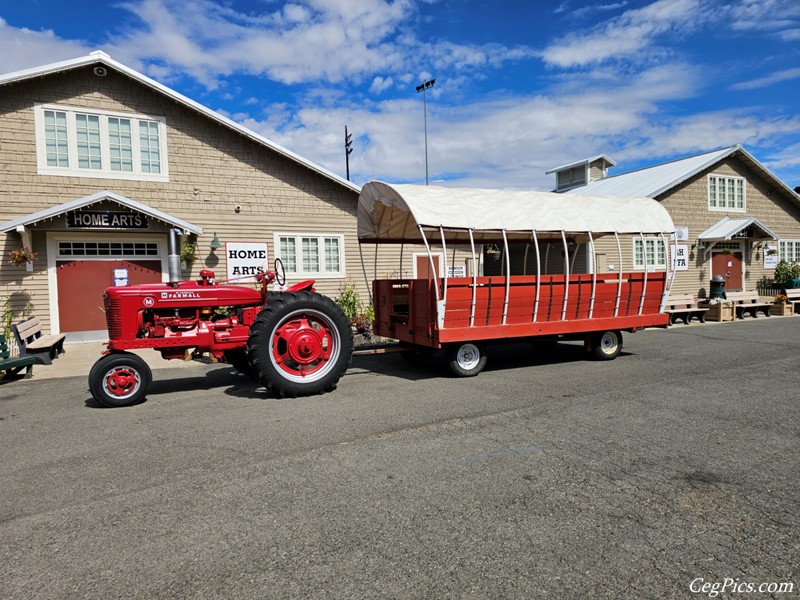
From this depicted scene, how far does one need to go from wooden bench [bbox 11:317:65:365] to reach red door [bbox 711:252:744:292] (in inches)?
823

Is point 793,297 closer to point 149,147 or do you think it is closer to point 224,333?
point 224,333

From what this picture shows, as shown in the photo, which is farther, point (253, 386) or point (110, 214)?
point (110, 214)

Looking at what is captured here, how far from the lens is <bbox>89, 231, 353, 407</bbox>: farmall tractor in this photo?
21.8 feet

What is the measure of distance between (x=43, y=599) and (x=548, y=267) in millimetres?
9657

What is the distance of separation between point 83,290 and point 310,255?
5.29 m

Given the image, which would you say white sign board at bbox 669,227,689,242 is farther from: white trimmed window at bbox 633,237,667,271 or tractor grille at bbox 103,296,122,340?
tractor grille at bbox 103,296,122,340

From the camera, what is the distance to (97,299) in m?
12.8

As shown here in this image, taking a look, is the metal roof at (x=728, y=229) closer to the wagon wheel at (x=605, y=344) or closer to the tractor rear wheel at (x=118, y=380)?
the wagon wheel at (x=605, y=344)

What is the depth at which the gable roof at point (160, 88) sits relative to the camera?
11828mm

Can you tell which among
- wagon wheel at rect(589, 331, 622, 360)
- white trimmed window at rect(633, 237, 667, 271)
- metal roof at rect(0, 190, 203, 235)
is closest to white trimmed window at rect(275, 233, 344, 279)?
metal roof at rect(0, 190, 203, 235)

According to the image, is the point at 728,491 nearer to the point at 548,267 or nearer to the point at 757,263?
the point at 548,267

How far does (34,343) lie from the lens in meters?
10.1

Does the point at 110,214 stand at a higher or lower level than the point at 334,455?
higher

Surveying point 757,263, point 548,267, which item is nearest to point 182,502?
point 548,267
